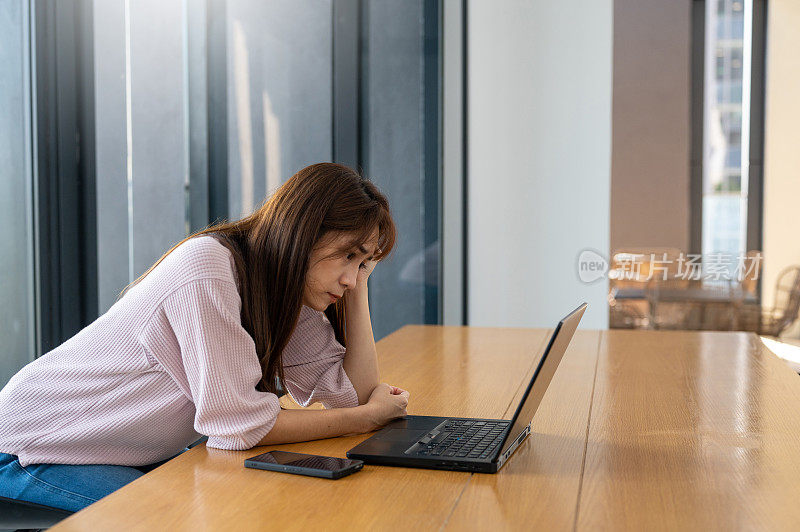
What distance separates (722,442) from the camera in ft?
3.93

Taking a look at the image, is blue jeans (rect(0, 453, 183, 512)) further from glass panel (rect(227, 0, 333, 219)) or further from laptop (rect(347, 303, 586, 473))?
glass panel (rect(227, 0, 333, 219))

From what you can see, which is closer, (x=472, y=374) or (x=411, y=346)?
(x=472, y=374)

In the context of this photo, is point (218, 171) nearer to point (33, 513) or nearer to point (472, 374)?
point (472, 374)

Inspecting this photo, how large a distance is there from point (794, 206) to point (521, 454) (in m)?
3.59

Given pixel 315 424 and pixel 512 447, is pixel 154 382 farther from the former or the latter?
pixel 512 447

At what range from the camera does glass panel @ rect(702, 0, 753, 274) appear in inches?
166

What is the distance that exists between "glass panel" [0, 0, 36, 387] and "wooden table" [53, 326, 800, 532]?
3.69 feet

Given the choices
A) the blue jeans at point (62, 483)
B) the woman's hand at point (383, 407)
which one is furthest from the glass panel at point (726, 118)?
the blue jeans at point (62, 483)

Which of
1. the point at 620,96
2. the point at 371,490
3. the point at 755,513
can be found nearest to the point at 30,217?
A: the point at 371,490

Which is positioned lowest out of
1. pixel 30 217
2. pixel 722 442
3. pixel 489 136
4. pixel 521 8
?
pixel 722 442

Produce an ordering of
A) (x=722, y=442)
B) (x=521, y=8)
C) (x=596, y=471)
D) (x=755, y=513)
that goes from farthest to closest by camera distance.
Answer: (x=521, y=8) → (x=722, y=442) → (x=596, y=471) → (x=755, y=513)

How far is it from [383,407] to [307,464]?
0.27 metres

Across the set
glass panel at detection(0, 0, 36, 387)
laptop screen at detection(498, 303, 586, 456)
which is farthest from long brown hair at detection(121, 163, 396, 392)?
glass panel at detection(0, 0, 36, 387)

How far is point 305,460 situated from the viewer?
1.06 m
